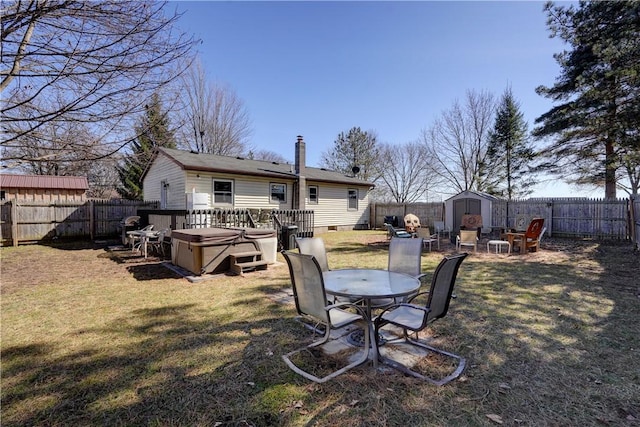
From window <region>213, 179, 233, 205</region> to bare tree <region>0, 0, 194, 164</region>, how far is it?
31.1 ft

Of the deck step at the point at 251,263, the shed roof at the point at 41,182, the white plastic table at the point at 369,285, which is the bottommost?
the deck step at the point at 251,263

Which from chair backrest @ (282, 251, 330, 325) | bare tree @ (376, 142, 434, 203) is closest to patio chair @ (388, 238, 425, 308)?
chair backrest @ (282, 251, 330, 325)

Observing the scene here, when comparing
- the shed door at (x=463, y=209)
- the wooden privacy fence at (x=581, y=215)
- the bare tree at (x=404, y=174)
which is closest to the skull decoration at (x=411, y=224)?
the shed door at (x=463, y=209)

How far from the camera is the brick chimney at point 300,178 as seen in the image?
15000 mm

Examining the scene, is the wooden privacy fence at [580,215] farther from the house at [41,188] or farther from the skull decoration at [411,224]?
the house at [41,188]

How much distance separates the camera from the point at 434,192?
26.2 metres

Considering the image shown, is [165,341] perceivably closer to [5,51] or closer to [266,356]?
[266,356]

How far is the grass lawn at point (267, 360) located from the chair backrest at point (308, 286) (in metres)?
0.57

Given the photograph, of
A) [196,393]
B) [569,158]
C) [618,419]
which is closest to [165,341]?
[196,393]

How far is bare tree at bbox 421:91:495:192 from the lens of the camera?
70.3ft

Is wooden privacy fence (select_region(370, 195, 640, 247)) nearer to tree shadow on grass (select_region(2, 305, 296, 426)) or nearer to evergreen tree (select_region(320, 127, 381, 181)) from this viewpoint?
tree shadow on grass (select_region(2, 305, 296, 426))

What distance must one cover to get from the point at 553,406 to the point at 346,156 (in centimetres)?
2601

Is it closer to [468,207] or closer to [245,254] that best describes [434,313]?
[245,254]

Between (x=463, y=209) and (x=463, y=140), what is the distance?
10.3 meters
